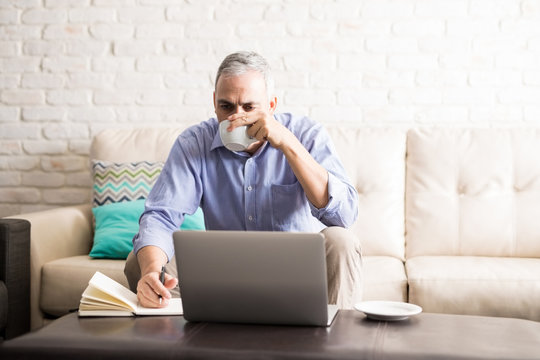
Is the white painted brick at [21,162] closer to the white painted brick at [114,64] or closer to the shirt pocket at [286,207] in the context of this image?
the white painted brick at [114,64]

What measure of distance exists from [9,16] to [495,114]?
7.62 ft

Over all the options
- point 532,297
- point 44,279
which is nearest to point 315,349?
point 532,297

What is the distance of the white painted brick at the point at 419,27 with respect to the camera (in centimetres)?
283

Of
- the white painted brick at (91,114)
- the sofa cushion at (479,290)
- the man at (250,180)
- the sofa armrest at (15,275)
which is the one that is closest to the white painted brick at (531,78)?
the sofa cushion at (479,290)

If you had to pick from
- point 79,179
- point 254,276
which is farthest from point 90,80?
point 254,276

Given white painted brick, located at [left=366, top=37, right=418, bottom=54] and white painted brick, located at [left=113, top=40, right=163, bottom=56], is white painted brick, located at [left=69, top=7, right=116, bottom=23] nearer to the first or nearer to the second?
white painted brick, located at [left=113, top=40, right=163, bottom=56]

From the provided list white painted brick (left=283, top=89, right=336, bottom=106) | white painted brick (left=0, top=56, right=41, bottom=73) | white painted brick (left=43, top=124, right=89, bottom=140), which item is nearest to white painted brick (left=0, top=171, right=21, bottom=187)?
white painted brick (left=43, top=124, right=89, bottom=140)

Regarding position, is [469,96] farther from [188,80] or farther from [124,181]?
[124,181]

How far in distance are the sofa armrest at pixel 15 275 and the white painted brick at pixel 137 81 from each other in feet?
3.47

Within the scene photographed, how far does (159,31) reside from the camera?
3035mm

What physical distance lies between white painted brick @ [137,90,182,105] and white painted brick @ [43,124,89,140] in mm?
316

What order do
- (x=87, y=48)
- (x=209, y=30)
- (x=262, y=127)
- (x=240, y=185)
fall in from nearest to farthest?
(x=262, y=127) → (x=240, y=185) → (x=209, y=30) → (x=87, y=48)

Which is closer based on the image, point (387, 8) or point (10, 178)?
point (387, 8)

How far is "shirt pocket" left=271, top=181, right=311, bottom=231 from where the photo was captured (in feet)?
6.13
